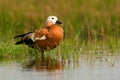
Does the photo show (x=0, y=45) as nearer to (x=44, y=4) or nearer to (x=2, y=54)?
(x=2, y=54)

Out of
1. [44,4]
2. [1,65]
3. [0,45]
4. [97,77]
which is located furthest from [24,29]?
[97,77]

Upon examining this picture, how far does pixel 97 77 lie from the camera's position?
10.7 meters

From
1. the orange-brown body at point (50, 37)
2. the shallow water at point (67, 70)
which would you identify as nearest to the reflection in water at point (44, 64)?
the shallow water at point (67, 70)

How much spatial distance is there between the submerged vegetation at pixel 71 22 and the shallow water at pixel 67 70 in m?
1.01

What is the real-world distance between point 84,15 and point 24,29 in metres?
2.10

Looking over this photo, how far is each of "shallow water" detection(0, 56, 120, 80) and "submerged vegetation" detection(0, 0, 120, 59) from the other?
3.32 ft

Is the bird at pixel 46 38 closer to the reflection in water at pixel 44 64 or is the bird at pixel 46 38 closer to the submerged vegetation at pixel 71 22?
the submerged vegetation at pixel 71 22

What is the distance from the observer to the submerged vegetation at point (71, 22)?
13.9 m

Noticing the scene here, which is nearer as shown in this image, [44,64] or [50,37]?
[44,64]

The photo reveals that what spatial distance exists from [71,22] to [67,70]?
7777mm

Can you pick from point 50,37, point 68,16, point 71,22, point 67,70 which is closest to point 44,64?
point 67,70

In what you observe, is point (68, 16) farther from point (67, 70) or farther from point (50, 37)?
point (67, 70)

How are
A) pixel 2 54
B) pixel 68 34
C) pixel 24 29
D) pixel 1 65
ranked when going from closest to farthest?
pixel 1 65 < pixel 2 54 < pixel 68 34 < pixel 24 29

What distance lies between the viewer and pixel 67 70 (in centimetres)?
1155
